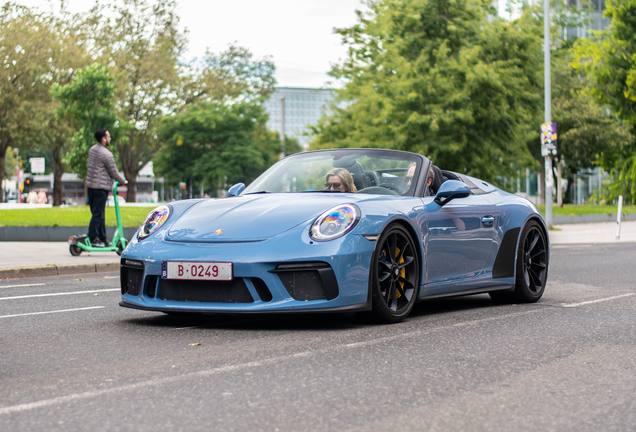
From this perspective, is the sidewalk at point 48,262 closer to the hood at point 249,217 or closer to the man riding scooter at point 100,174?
the man riding scooter at point 100,174

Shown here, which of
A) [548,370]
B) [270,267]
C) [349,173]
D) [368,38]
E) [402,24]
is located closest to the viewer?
[548,370]

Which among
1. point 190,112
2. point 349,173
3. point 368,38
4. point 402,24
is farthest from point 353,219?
point 190,112

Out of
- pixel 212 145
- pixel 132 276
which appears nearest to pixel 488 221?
pixel 132 276

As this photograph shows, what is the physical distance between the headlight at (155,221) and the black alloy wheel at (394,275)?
1.54m

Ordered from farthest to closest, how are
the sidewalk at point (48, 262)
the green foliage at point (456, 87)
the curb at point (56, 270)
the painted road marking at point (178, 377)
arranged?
the green foliage at point (456, 87) < the sidewalk at point (48, 262) < the curb at point (56, 270) < the painted road marking at point (178, 377)

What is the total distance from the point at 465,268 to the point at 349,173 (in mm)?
1172

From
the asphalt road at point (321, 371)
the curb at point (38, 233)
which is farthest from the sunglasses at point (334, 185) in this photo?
the curb at point (38, 233)

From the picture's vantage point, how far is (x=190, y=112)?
47750mm

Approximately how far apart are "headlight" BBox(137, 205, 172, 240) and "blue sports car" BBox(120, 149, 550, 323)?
12mm

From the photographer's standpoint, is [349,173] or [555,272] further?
[555,272]

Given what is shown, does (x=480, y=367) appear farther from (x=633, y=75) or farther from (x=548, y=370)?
(x=633, y=75)

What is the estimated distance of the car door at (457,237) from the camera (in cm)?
596

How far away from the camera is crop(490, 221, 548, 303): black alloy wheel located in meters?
6.98

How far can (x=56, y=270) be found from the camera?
10.6 metres
